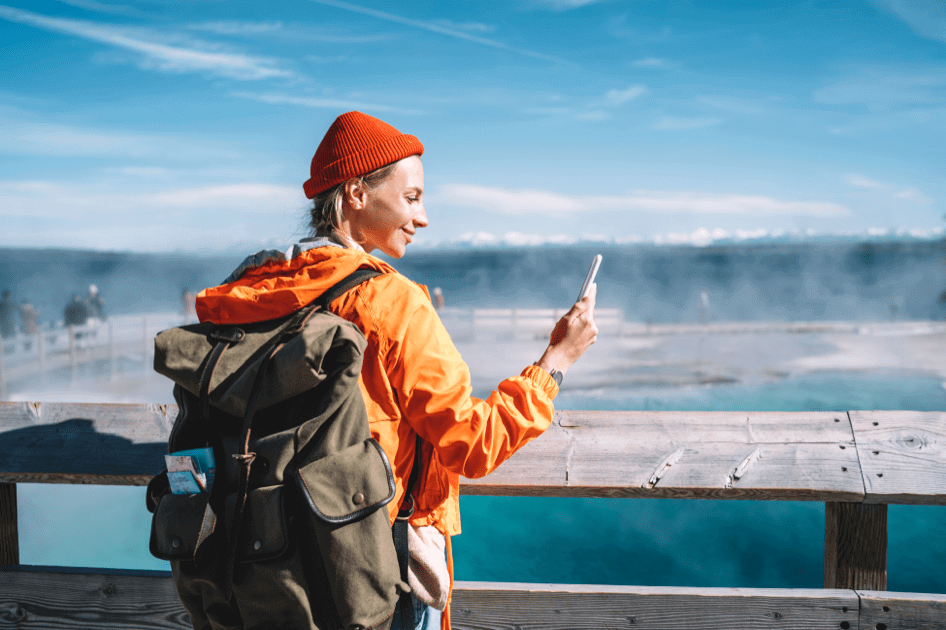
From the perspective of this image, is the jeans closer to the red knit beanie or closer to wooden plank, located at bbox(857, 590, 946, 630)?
the red knit beanie

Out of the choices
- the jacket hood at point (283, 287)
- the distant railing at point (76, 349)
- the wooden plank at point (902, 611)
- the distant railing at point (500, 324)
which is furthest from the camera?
the distant railing at point (500, 324)

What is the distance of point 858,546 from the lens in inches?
73.4

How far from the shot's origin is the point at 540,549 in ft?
26.3

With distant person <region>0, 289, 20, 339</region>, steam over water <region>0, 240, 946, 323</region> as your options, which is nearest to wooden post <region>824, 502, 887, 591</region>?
distant person <region>0, 289, 20, 339</region>

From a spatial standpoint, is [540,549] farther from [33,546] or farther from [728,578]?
[33,546]

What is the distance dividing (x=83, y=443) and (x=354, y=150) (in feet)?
4.66

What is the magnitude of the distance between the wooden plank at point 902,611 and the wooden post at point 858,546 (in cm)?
5

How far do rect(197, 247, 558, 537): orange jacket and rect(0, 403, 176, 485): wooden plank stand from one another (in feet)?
3.00

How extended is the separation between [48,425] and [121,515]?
27.2 ft

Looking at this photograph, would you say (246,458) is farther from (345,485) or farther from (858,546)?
(858,546)

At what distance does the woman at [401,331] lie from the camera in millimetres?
1224

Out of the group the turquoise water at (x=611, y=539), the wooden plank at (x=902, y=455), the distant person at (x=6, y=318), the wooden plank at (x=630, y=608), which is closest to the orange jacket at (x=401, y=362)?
the wooden plank at (x=630, y=608)

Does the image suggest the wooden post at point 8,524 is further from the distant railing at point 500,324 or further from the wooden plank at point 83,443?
the distant railing at point 500,324

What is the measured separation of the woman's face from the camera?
140 cm
